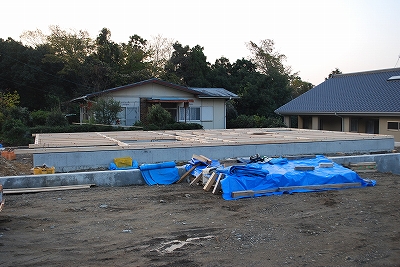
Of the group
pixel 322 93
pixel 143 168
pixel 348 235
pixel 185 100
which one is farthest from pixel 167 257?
pixel 322 93

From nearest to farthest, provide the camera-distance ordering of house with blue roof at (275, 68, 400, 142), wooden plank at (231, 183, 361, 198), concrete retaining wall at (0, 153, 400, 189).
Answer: wooden plank at (231, 183, 361, 198), concrete retaining wall at (0, 153, 400, 189), house with blue roof at (275, 68, 400, 142)

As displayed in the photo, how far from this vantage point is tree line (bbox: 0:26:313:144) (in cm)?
3453

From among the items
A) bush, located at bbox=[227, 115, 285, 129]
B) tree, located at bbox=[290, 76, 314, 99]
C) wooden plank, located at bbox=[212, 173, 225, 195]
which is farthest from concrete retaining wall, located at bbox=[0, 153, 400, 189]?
tree, located at bbox=[290, 76, 314, 99]

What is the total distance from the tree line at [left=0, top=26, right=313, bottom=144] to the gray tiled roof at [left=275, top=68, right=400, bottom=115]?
452cm

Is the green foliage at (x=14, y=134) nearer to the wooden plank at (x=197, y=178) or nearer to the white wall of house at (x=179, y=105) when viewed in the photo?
the white wall of house at (x=179, y=105)

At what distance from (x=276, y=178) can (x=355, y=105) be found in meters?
17.1

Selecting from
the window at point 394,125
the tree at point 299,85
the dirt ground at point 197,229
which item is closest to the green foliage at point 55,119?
the dirt ground at point 197,229

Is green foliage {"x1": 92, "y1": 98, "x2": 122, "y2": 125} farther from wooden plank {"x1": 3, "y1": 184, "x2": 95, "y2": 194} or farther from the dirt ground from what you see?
the dirt ground

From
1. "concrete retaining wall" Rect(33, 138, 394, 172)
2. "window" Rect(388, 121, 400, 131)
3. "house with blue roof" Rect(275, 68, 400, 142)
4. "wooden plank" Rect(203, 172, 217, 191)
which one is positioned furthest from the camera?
"house with blue roof" Rect(275, 68, 400, 142)

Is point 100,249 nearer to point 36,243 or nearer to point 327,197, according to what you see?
point 36,243

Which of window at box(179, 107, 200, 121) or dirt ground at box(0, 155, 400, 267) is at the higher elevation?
window at box(179, 107, 200, 121)

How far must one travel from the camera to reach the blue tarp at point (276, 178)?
27.8 feet

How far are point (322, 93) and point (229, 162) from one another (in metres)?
20.6

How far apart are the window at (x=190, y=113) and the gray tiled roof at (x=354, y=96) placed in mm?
6129
